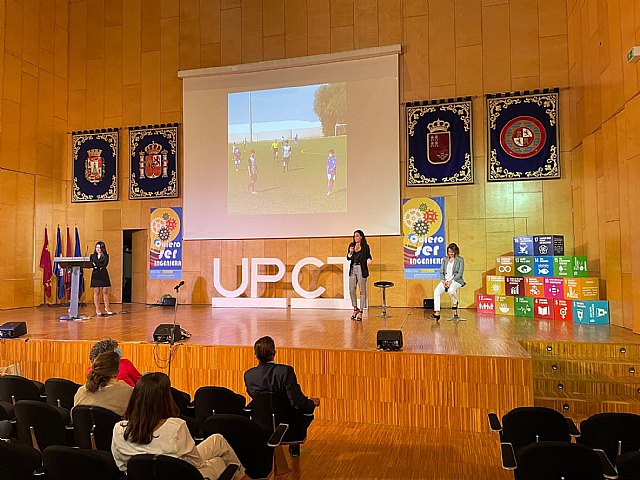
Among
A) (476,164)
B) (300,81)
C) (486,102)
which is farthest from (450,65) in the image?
(300,81)

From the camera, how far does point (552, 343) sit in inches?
220

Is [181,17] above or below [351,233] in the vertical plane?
above

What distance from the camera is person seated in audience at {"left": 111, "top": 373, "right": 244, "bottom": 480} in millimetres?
2367

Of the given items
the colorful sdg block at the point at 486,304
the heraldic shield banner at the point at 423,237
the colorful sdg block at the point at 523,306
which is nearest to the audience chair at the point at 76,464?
the colorful sdg block at the point at 523,306

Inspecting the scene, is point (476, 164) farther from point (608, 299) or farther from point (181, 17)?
point (181, 17)

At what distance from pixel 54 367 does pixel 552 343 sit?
570 cm

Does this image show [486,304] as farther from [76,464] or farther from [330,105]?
[76,464]

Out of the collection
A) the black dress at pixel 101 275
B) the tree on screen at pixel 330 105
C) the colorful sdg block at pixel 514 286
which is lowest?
the colorful sdg block at pixel 514 286

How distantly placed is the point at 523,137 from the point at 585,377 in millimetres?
5555

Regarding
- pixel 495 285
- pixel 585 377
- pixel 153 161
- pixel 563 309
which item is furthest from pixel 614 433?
pixel 153 161

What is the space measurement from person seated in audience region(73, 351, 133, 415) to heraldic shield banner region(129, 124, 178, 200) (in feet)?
28.8

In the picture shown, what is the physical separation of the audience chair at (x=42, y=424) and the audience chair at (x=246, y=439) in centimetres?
88

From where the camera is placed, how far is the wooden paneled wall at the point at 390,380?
465 centimetres

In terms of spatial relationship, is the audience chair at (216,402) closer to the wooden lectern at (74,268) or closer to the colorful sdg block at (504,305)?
the wooden lectern at (74,268)
